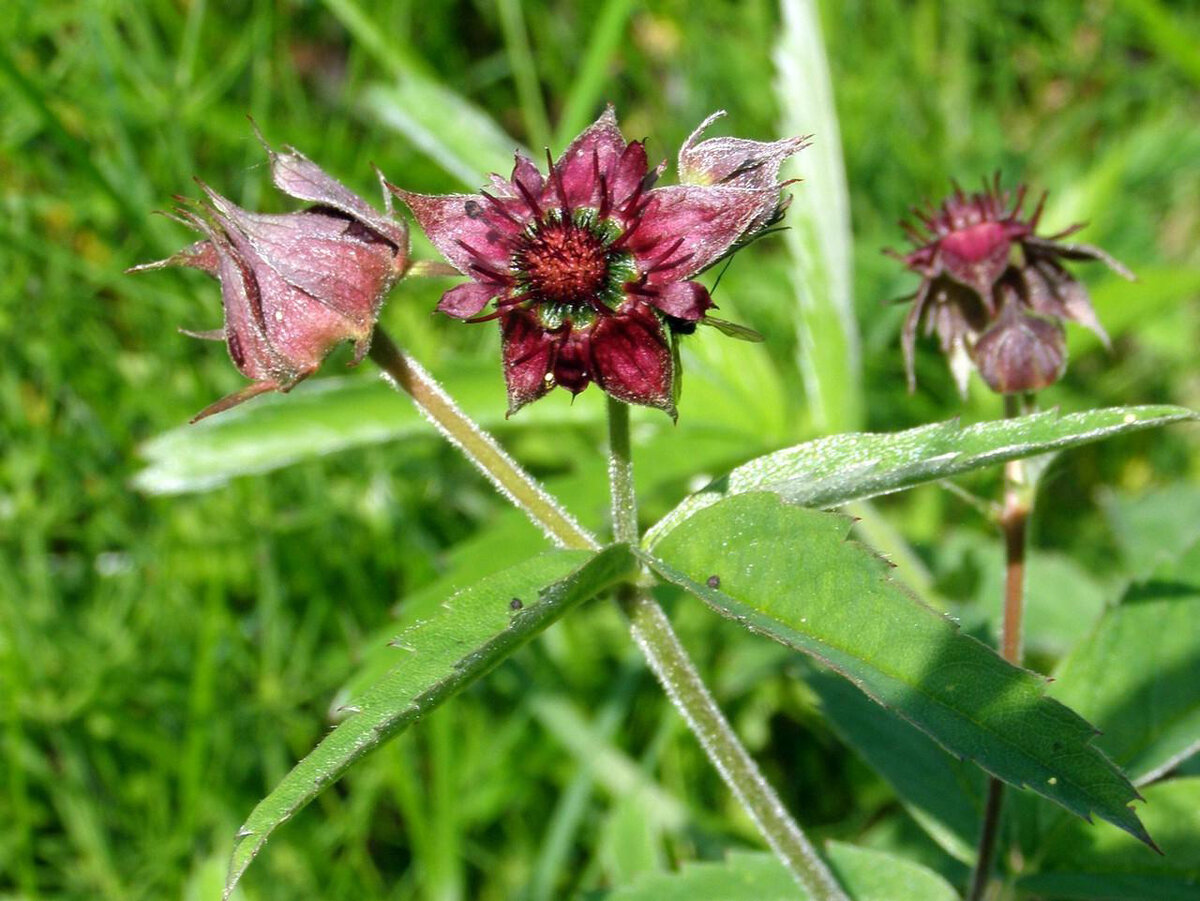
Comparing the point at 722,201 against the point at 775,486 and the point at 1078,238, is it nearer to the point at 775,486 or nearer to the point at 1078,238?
the point at 775,486

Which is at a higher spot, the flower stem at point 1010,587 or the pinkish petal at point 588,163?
the pinkish petal at point 588,163

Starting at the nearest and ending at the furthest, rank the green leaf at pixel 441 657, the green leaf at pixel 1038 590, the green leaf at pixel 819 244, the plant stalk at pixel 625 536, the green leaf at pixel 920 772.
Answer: the green leaf at pixel 441 657 → the plant stalk at pixel 625 536 → the green leaf at pixel 920 772 → the green leaf at pixel 819 244 → the green leaf at pixel 1038 590

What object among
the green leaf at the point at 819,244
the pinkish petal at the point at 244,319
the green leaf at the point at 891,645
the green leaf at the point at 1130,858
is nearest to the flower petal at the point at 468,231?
the pinkish petal at the point at 244,319

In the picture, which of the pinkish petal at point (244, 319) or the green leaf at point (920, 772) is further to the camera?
the green leaf at point (920, 772)

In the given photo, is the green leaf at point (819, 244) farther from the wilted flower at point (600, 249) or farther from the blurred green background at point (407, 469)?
the wilted flower at point (600, 249)

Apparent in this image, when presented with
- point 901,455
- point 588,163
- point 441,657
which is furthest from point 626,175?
point 441,657

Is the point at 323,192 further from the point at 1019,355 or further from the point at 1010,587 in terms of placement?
the point at 1010,587

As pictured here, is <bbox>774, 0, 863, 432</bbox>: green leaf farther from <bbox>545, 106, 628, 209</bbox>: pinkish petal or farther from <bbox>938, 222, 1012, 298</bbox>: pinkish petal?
<bbox>545, 106, 628, 209</bbox>: pinkish petal
